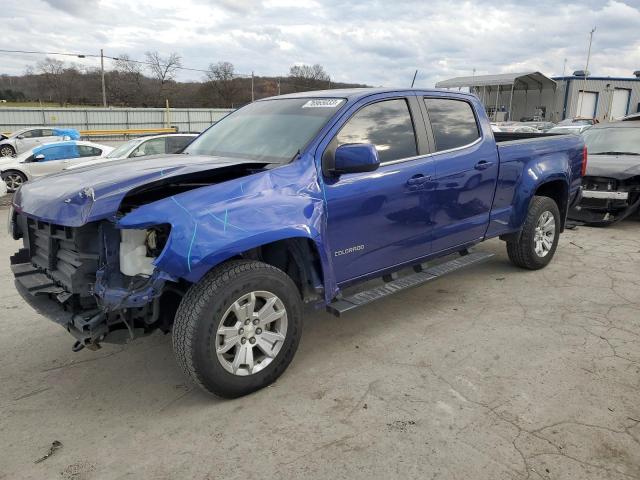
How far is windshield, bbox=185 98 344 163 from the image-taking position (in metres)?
3.67

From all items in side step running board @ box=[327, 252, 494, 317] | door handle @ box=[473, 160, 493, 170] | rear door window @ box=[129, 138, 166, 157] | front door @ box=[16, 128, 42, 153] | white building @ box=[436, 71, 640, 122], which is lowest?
side step running board @ box=[327, 252, 494, 317]

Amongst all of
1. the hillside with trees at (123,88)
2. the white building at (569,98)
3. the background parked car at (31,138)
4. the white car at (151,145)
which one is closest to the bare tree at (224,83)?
the hillside with trees at (123,88)

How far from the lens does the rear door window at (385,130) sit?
12.4 feet

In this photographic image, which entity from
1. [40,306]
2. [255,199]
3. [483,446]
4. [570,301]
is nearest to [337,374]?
[483,446]

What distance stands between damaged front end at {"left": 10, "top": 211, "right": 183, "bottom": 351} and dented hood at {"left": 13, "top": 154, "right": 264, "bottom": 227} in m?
0.16

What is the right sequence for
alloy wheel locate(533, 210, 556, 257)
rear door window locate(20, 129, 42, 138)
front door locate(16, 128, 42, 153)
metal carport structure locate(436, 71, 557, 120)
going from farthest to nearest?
metal carport structure locate(436, 71, 557, 120) < rear door window locate(20, 129, 42, 138) < front door locate(16, 128, 42, 153) < alloy wheel locate(533, 210, 556, 257)

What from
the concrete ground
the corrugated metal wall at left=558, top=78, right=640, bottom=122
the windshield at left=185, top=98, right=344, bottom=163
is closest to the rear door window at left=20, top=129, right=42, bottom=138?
the concrete ground

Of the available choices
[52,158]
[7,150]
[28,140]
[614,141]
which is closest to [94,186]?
[614,141]

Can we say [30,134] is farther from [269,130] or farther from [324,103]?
[324,103]

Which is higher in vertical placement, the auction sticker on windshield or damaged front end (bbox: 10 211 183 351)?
the auction sticker on windshield

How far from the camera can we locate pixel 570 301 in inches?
190

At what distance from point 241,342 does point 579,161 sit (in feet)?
15.9

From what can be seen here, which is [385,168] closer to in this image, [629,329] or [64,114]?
[629,329]

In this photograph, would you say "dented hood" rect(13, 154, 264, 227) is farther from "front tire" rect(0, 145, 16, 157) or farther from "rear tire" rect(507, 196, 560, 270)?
"front tire" rect(0, 145, 16, 157)
